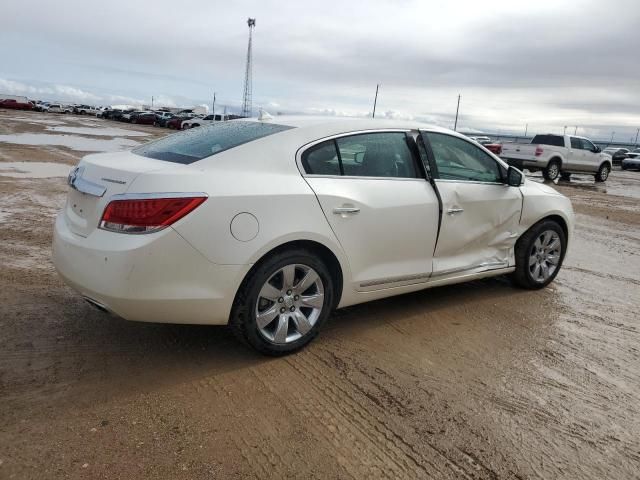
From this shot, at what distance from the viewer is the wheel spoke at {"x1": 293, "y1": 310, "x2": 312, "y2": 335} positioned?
12.0ft

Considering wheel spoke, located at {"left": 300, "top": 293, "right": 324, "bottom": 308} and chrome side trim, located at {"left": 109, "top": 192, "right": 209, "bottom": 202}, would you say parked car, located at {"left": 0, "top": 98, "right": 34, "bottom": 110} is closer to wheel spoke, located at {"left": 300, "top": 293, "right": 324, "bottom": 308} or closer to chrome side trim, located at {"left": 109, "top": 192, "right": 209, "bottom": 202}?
chrome side trim, located at {"left": 109, "top": 192, "right": 209, "bottom": 202}

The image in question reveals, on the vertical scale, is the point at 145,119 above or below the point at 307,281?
above

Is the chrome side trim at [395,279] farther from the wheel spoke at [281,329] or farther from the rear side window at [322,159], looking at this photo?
the rear side window at [322,159]

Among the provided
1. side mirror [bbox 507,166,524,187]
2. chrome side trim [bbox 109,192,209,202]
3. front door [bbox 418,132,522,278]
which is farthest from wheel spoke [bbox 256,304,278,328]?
side mirror [bbox 507,166,524,187]

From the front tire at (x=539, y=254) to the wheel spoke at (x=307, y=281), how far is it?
98.0 inches

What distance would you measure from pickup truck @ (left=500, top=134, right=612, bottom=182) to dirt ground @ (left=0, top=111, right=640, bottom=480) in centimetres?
1663

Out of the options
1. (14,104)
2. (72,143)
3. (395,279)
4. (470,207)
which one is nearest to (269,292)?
(395,279)

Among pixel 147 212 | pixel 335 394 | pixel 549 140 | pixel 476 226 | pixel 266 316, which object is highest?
pixel 549 140

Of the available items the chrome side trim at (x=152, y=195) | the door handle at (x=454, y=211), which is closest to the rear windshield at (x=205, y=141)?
the chrome side trim at (x=152, y=195)

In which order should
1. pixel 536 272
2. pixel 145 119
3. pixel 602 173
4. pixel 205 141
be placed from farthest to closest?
1. pixel 145 119
2. pixel 602 173
3. pixel 536 272
4. pixel 205 141

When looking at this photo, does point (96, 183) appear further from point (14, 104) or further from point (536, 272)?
point (14, 104)

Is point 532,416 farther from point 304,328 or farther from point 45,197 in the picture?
point 45,197

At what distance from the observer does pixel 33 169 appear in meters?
12.1

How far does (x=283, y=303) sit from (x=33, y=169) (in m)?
10.6
